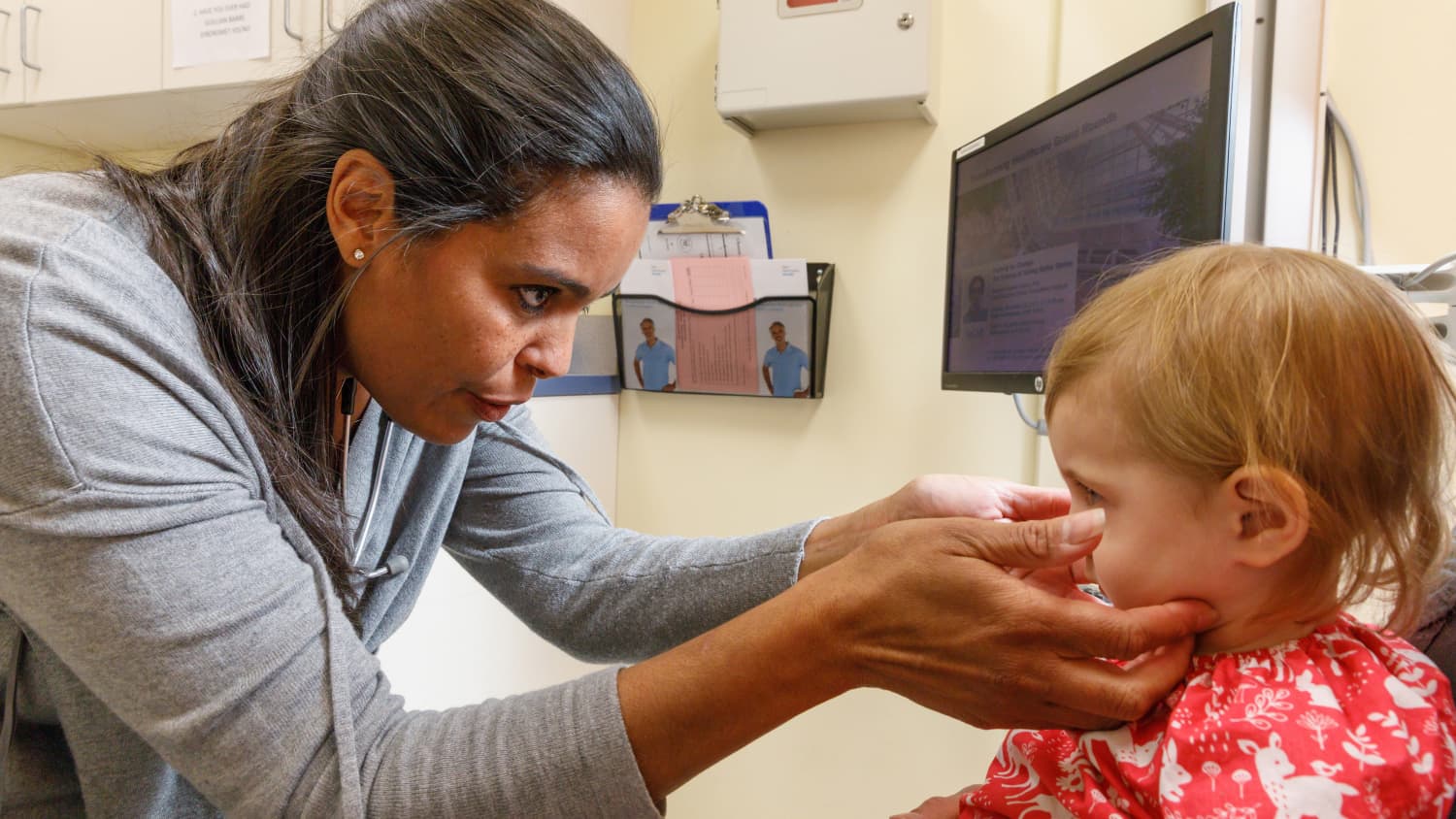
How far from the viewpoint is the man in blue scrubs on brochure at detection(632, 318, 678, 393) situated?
1.75 m

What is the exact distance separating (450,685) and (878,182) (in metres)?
1.11

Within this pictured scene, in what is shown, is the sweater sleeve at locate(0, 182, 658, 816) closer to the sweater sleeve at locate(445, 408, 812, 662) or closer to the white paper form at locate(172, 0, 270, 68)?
the sweater sleeve at locate(445, 408, 812, 662)

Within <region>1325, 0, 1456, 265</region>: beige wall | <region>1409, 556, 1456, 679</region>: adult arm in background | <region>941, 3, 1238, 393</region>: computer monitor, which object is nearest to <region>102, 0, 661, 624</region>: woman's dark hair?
<region>941, 3, 1238, 393</region>: computer monitor

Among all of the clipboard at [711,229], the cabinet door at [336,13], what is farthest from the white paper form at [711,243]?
the cabinet door at [336,13]

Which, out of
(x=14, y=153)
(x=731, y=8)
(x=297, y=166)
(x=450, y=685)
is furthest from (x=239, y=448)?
(x=14, y=153)

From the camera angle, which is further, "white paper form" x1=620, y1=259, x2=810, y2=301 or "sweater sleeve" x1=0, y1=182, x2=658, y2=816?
"white paper form" x1=620, y1=259, x2=810, y2=301

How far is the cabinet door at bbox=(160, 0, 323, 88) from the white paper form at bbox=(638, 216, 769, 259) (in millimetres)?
612

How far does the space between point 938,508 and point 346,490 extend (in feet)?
1.95

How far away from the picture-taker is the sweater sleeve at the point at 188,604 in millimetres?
571

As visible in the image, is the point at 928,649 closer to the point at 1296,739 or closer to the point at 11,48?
the point at 1296,739

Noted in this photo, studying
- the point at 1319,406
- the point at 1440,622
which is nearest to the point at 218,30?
the point at 1319,406

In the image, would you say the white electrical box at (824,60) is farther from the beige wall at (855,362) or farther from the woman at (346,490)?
the woman at (346,490)

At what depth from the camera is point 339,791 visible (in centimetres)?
60

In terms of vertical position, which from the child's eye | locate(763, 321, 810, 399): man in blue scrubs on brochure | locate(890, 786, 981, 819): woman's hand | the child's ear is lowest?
locate(890, 786, 981, 819): woman's hand
